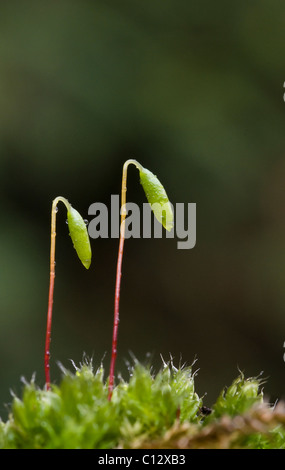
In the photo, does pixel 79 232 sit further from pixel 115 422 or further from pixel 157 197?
pixel 115 422

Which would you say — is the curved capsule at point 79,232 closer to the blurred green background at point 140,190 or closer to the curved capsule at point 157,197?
the curved capsule at point 157,197

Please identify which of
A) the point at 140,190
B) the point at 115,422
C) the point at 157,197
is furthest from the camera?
the point at 140,190

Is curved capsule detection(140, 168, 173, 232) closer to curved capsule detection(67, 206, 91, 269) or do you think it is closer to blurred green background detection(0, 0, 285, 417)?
curved capsule detection(67, 206, 91, 269)

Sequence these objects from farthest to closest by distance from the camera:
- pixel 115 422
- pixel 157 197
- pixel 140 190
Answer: pixel 140 190
pixel 157 197
pixel 115 422

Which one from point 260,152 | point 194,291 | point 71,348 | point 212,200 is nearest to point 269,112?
point 260,152

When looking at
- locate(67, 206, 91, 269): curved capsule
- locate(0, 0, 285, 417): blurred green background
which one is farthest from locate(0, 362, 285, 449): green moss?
locate(0, 0, 285, 417): blurred green background

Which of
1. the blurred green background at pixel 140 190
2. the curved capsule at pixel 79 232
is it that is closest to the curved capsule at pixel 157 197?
the curved capsule at pixel 79 232

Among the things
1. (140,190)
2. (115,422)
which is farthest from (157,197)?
(140,190)

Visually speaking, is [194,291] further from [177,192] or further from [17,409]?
[17,409]
